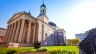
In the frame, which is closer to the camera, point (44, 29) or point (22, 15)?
point (22, 15)

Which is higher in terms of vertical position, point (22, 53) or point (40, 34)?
point (40, 34)

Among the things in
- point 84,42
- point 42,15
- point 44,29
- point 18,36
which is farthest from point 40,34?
point 84,42

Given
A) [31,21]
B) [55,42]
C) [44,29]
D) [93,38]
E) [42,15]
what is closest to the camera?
[93,38]

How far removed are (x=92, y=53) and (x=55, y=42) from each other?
182 ft

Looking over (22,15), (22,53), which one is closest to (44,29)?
(22,15)

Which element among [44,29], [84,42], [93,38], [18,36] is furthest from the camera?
[44,29]

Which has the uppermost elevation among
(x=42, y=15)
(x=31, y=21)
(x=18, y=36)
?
(x=42, y=15)

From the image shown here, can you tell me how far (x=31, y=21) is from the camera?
136ft

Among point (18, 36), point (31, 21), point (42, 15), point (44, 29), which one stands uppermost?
point (42, 15)

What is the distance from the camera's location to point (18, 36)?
37250 millimetres

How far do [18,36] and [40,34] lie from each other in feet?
31.8

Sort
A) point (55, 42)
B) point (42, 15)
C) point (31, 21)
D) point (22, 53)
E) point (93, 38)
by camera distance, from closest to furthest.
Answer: point (93, 38) < point (22, 53) < point (31, 21) < point (42, 15) < point (55, 42)

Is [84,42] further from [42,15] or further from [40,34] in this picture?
[42,15]

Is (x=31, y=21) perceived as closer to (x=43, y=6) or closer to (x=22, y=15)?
(x=22, y=15)
